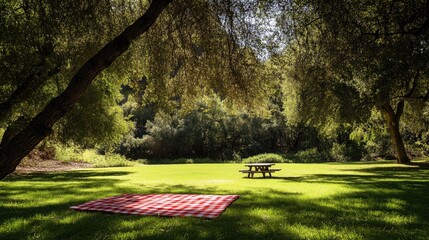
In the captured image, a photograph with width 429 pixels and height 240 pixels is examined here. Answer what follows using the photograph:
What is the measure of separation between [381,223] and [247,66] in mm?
4340

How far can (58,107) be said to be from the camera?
3.95 m

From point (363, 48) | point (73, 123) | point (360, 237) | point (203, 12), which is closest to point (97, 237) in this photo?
point (360, 237)

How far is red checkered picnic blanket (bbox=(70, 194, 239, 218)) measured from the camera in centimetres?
661

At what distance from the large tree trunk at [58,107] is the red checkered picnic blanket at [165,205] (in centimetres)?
321

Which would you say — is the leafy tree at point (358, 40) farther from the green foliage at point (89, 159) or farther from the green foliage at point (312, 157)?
the green foliage at point (89, 159)

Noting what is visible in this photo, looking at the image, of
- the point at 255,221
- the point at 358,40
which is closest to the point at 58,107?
the point at 255,221

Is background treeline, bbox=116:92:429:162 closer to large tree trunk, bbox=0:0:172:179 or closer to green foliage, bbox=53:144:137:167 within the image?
green foliage, bbox=53:144:137:167

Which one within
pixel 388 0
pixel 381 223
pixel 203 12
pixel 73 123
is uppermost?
pixel 388 0

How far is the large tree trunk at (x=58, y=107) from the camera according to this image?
365 cm

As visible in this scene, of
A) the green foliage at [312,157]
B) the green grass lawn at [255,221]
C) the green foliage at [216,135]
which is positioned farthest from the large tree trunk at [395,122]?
the green foliage at [216,135]

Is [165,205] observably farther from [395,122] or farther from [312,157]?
[312,157]

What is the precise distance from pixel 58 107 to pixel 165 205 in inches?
160

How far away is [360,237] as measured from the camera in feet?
16.0

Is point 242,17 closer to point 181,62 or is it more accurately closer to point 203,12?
point 203,12
